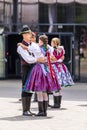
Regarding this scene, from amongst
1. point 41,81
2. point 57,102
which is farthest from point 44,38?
point 57,102

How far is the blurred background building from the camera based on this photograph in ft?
79.5

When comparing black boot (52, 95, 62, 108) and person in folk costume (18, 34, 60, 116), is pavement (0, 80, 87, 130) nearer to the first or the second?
black boot (52, 95, 62, 108)

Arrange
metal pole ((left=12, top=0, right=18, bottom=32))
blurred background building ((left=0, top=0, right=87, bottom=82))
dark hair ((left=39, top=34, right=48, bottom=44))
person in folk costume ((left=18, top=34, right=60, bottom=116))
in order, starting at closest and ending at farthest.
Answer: person in folk costume ((left=18, top=34, right=60, bottom=116)), dark hair ((left=39, top=34, right=48, bottom=44)), blurred background building ((left=0, top=0, right=87, bottom=82)), metal pole ((left=12, top=0, right=18, bottom=32))

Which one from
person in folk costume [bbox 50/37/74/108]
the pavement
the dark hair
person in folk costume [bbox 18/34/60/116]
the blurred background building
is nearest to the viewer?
the pavement

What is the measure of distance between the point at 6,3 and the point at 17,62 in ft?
9.71

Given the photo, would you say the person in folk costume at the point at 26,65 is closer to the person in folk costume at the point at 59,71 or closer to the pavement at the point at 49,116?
the pavement at the point at 49,116

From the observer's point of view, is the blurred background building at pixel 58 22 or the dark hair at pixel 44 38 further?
the blurred background building at pixel 58 22

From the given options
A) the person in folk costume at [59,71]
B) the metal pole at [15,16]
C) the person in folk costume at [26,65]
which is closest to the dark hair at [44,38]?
the person in folk costume at [26,65]

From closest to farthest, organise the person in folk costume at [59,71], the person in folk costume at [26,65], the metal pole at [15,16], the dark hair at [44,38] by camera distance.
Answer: the person in folk costume at [26,65] < the dark hair at [44,38] < the person in folk costume at [59,71] < the metal pole at [15,16]

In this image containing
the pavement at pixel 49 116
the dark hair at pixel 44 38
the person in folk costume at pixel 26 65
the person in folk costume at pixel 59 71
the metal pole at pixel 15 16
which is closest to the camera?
the pavement at pixel 49 116

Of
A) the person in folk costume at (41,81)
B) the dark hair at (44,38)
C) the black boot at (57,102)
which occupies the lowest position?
the black boot at (57,102)

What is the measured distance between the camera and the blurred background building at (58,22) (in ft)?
79.5

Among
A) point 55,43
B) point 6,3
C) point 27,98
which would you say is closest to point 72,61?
point 6,3

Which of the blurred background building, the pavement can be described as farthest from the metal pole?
the pavement
